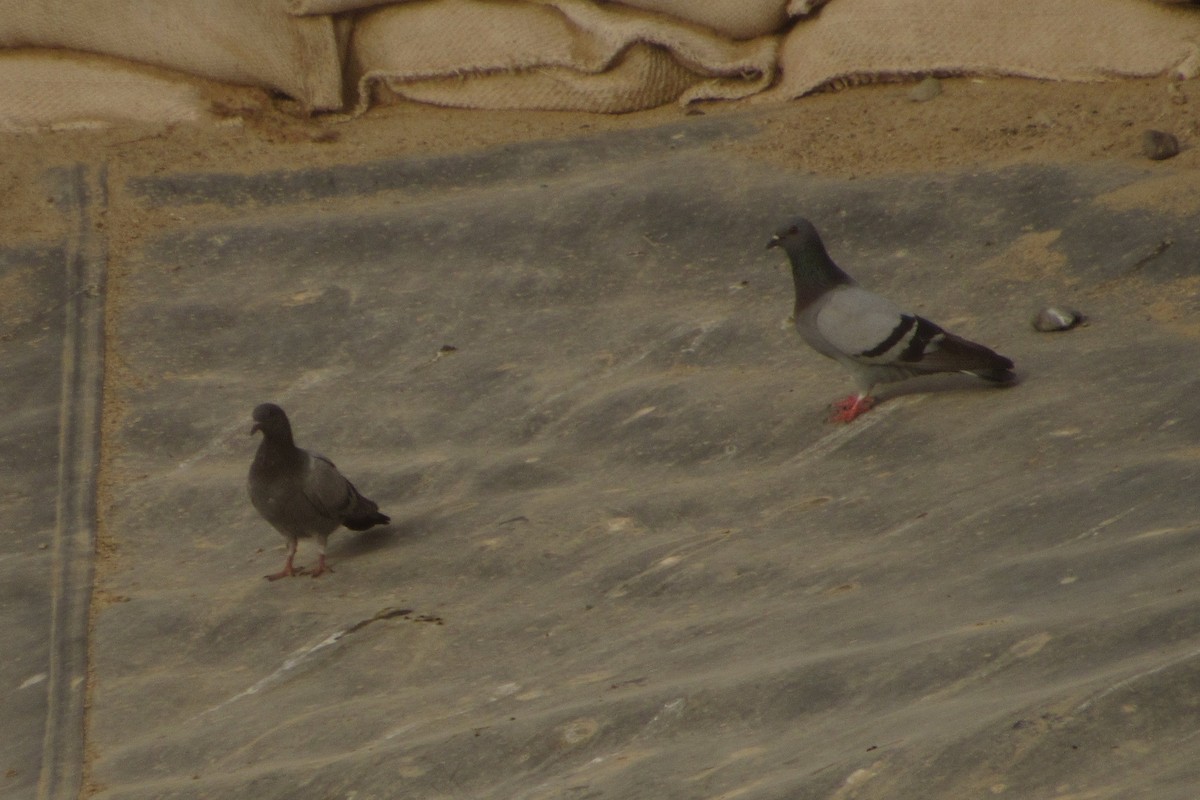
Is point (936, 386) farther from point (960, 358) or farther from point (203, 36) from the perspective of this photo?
point (203, 36)

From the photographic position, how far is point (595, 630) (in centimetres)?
497

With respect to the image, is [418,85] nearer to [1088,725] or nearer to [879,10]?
[879,10]

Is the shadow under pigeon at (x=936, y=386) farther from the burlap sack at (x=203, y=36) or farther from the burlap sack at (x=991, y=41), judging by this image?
the burlap sack at (x=203, y=36)

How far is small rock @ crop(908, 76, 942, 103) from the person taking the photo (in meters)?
8.93

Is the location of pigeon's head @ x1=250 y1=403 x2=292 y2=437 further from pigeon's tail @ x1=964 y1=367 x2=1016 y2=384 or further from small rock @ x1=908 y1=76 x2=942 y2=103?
small rock @ x1=908 y1=76 x2=942 y2=103

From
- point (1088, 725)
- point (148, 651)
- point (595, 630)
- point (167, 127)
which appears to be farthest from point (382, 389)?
point (1088, 725)

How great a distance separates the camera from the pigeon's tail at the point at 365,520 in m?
5.86

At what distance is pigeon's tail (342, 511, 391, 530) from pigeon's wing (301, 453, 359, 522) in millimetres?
42

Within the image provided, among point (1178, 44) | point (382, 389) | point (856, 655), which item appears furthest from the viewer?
point (1178, 44)

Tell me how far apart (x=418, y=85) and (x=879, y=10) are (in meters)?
2.71

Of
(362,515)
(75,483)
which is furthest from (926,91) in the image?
(75,483)

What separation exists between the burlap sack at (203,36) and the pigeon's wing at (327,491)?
441 centimetres

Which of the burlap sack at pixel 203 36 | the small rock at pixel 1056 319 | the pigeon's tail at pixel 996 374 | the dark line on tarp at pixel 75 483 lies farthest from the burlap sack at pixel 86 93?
the pigeon's tail at pixel 996 374

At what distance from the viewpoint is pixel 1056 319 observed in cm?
654
